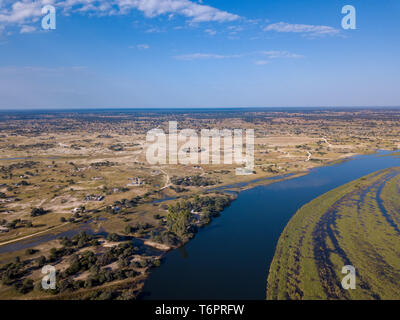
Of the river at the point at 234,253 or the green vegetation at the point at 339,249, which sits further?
the river at the point at 234,253

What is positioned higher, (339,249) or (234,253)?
(339,249)

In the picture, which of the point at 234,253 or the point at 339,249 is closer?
the point at 339,249

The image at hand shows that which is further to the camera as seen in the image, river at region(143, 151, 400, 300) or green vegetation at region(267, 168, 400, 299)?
river at region(143, 151, 400, 300)

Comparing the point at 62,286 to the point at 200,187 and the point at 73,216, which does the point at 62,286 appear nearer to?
the point at 73,216
